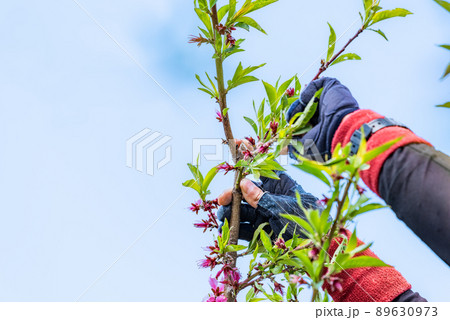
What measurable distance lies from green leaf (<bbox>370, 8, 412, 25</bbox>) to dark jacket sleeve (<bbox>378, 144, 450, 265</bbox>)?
860 mm

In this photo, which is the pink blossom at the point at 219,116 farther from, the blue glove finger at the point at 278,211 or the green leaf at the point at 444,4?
the green leaf at the point at 444,4

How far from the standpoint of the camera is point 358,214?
680mm

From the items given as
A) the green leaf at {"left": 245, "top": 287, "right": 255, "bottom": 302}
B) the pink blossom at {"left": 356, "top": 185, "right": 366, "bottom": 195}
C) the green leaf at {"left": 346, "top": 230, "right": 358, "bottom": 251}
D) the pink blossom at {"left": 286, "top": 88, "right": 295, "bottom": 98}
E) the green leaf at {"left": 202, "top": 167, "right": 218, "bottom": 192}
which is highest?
the pink blossom at {"left": 286, "top": 88, "right": 295, "bottom": 98}

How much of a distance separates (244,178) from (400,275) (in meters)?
0.61

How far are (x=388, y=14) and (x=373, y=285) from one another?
0.93 metres

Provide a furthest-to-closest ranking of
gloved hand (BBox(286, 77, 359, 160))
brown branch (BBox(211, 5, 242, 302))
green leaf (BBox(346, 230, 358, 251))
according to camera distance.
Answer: brown branch (BBox(211, 5, 242, 302)), gloved hand (BBox(286, 77, 359, 160)), green leaf (BBox(346, 230, 358, 251))

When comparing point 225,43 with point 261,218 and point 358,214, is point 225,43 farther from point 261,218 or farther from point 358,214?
point 358,214

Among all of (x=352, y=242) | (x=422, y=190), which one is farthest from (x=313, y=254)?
(x=422, y=190)

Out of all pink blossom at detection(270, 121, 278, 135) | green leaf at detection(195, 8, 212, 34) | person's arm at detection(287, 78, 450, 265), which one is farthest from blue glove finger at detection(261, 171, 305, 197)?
person's arm at detection(287, 78, 450, 265)

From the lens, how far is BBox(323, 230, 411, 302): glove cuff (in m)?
1.27

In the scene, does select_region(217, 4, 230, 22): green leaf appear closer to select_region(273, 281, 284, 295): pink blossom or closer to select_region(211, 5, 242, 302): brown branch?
select_region(211, 5, 242, 302): brown branch

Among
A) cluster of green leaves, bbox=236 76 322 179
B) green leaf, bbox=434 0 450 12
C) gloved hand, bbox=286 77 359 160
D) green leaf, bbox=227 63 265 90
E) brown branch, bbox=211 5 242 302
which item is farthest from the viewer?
green leaf, bbox=227 63 265 90

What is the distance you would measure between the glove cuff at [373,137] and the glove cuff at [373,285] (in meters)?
0.50
